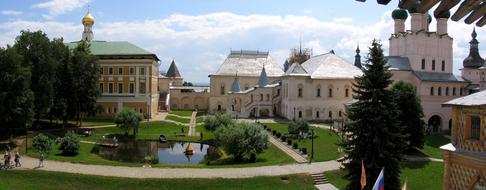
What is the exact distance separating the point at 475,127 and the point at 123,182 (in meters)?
17.9

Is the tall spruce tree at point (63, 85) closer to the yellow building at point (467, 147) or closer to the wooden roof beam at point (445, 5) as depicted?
the yellow building at point (467, 147)

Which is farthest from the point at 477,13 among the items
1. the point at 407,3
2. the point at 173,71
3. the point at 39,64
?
the point at 173,71

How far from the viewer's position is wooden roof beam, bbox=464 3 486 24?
3.70 meters

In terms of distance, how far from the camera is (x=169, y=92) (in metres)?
79.8

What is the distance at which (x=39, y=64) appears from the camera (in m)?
41.8

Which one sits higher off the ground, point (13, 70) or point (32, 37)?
point (32, 37)

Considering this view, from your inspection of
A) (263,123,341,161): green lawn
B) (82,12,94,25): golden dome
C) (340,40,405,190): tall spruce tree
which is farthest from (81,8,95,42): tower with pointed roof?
(340,40,405,190): tall spruce tree

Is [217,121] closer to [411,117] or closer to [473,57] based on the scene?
[411,117]

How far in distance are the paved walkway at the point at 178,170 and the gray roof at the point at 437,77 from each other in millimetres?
25808

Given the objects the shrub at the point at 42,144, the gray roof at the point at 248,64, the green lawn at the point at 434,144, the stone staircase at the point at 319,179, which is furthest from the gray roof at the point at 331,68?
A: the shrub at the point at 42,144

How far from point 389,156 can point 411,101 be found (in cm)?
1413

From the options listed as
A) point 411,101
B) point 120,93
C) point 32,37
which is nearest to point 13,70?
point 32,37

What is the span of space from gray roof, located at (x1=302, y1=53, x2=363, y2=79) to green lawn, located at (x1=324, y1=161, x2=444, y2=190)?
2778 cm

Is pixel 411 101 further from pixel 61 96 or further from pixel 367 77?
pixel 61 96
